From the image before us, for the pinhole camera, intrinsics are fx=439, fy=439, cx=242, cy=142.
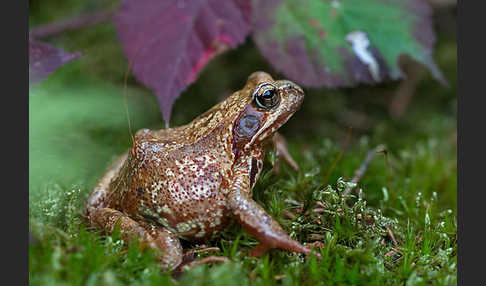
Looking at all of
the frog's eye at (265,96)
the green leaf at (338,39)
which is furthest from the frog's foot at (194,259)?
the green leaf at (338,39)

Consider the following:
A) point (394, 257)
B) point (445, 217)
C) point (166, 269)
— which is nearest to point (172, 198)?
point (166, 269)

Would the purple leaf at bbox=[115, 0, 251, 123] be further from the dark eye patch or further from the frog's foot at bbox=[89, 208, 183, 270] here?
the frog's foot at bbox=[89, 208, 183, 270]

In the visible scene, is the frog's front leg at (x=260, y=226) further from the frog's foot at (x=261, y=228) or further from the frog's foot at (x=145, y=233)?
the frog's foot at (x=145, y=233)

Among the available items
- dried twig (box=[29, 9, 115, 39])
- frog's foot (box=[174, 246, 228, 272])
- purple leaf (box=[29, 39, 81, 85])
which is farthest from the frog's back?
dried twig (box=[29, 9, 115, 39])

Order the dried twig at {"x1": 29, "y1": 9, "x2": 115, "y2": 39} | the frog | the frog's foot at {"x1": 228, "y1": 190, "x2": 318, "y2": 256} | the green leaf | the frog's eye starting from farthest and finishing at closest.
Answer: the dried twig at {"x1": 29, "y1": 9, "x2": 115, "y2": 39} < the green leaf < the frog's eye < the frog < the frog's foot at {"x1": 228, "y1": 190, "x2": 318, "y2": 256}

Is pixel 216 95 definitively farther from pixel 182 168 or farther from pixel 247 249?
pixel 247 249

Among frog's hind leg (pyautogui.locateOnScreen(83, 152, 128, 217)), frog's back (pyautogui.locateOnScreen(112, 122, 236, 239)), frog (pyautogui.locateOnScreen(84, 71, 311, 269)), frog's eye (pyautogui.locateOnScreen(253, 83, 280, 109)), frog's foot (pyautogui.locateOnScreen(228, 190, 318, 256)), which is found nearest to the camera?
frog's foot (pyautogui.locateOnScreen(228, 190, 318, 256))
